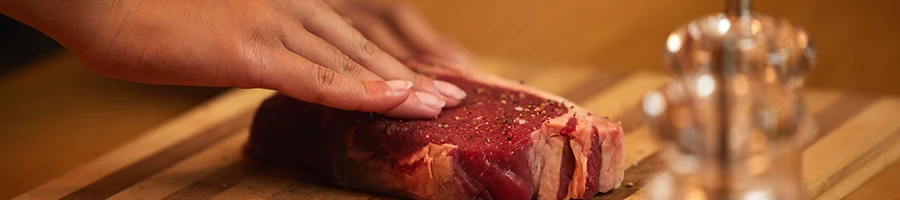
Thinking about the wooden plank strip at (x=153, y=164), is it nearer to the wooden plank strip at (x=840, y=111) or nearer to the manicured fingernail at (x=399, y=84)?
the manicured fingernail at (x=399, y=84)

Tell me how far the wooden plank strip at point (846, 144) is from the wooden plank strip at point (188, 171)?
118cm

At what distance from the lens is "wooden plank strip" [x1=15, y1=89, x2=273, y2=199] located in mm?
2609

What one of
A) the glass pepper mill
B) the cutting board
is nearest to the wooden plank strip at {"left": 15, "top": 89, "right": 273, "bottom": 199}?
the cutting board

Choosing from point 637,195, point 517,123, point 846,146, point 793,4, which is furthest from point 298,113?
point 793,4

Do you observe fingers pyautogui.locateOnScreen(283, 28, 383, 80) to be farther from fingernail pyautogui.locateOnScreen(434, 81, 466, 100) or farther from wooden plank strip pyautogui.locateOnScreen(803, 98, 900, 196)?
wooden plank strip pyautogui.locateOnScreen(803, 98, 900, 196)

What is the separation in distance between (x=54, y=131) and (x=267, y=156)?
3.37 feet

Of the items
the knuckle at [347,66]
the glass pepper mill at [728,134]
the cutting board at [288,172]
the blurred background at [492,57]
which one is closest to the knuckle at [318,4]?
the knuckle at [347,66]

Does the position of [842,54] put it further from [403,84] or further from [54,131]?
[54,131]

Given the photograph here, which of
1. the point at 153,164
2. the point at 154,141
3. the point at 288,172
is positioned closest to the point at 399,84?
the point at 288,172

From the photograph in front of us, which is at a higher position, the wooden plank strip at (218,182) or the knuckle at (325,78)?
the knuckle at (325,78)

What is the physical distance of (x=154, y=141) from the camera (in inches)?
114

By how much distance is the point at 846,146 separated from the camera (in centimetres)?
270

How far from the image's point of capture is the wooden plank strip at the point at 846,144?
249 centimetres

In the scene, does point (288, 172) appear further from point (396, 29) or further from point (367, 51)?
point (396, 29)
